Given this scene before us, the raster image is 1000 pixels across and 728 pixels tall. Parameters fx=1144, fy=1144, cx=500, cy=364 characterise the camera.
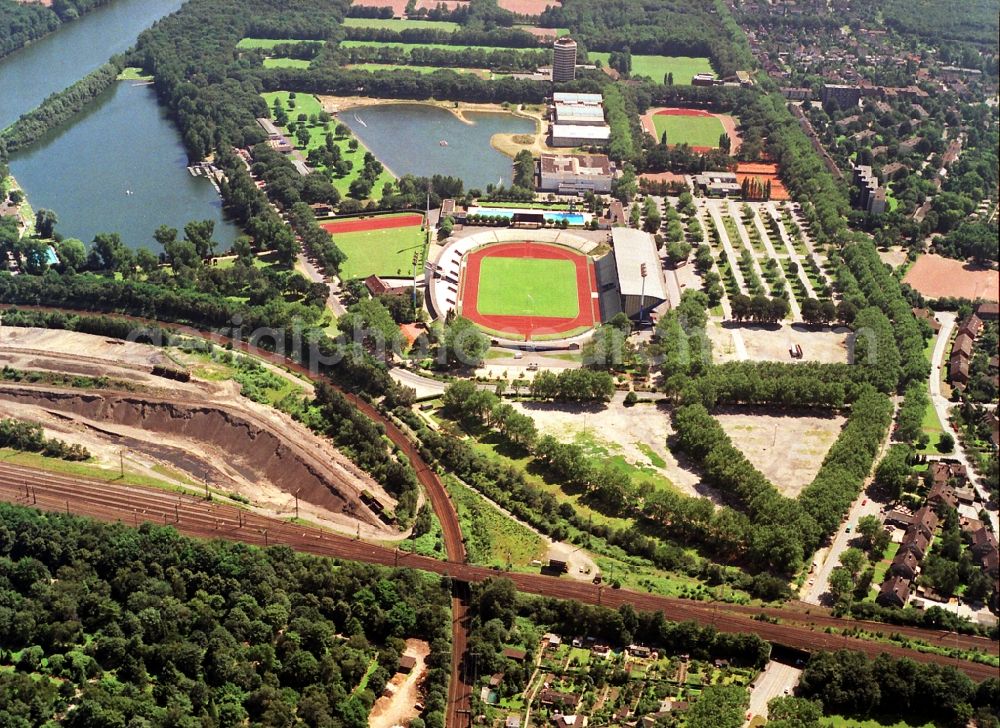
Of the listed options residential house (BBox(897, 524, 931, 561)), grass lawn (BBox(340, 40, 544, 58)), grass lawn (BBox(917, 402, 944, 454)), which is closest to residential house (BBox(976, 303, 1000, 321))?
grass lawn (BBox(917, 402, 944, 454))

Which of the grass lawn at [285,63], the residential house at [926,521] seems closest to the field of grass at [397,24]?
the grass lawn at [285,63]

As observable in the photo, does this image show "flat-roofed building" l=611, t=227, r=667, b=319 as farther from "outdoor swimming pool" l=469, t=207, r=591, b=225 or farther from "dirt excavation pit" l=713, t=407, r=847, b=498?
"dirt excavation pit" l=713, t=407, r=847, b=498

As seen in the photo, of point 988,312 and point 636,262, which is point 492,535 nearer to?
point 636,262

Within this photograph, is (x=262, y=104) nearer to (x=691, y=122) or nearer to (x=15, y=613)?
(x=691, y=122)

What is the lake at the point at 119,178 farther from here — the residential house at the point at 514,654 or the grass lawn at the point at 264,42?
the residential house at the point at 514,654

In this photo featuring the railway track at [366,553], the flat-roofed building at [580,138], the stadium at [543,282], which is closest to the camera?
the railway track at [366,553]

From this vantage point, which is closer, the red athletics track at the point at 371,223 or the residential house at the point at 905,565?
the residential house at the point at 905,565

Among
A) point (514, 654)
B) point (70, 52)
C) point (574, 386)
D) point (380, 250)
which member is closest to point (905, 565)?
point (514, 654)

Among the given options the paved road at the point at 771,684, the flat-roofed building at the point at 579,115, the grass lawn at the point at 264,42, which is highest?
the grass lawn at the point at 264,42

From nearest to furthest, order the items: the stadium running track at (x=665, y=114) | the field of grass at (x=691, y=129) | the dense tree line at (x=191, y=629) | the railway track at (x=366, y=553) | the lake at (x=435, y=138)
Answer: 1. the dense tree line at (x=191, y=629)
2. the railway track at (x=366, y=553)
3. the lake at (x=435, y=138)
4. the field of grass at (x=691, y=129)
5. the stadium running track at (x=665, y=114)
